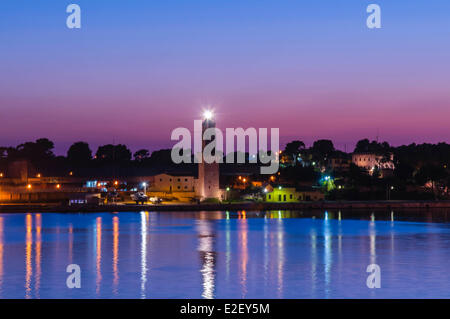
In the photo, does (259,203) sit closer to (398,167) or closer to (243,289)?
(398,167)

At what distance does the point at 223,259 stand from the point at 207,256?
173cm

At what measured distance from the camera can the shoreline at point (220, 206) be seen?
82812mm

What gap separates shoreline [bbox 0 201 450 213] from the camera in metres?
82.8

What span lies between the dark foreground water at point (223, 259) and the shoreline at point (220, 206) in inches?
645

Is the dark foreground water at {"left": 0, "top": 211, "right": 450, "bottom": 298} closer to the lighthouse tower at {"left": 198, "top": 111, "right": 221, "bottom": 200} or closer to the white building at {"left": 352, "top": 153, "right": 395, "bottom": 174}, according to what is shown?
the lighthouse tower at {"left": 198, "top": 111, "right": 221, "bottom": 200}

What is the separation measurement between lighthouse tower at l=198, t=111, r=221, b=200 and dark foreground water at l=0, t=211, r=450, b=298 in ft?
76.6

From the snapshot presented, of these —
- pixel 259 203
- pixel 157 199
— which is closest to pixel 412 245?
pixel 259 203

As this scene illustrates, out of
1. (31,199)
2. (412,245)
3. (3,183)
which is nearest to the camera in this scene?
(412,245)

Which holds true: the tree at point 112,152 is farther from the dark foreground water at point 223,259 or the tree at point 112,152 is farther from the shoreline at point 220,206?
the dark foreground water at point 223,259

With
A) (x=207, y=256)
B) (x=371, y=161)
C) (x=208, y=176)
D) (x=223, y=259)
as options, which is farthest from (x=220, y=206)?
(x=371, y=161)

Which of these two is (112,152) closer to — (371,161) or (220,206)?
(371,161)

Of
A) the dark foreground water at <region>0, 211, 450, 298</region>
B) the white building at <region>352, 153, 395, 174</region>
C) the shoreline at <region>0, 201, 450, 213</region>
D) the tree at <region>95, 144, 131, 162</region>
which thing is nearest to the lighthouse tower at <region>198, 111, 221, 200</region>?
the shoreline at <region>0, 201, 450, 213</region>

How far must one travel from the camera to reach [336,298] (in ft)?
86.8

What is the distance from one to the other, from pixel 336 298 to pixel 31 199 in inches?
2942
